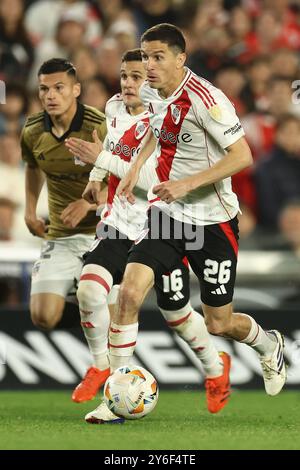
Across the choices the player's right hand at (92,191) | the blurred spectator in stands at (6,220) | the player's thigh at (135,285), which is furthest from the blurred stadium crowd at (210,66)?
the player's thigh at (135,285)

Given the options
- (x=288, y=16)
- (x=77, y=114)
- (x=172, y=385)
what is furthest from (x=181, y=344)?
(x=288, y=16)

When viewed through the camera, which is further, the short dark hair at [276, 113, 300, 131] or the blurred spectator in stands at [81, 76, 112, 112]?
the blurred spectator in stands at [81, 76, 112, 112]

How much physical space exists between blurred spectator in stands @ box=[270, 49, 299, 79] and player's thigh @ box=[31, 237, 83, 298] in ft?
15.0

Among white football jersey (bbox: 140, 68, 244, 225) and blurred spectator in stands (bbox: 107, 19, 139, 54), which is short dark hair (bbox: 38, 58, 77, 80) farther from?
blurred spectator in stands (bbox: 107, 19, 139, 54)

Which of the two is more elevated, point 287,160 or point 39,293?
point 287,160

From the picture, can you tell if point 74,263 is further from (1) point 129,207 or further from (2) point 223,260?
(2) point 223,260

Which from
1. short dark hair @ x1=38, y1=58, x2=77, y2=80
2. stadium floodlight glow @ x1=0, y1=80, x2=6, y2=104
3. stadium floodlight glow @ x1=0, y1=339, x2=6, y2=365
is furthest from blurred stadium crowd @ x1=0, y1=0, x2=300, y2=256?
short dark hair @ x1=38, y1=58, x2=77, y2=80

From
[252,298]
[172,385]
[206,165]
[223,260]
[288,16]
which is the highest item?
[288,16]

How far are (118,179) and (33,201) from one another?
100cm

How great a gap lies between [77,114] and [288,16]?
19.7 feet

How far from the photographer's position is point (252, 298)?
9789 millimetres

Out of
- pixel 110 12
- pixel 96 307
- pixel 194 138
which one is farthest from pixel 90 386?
pixel 110 12

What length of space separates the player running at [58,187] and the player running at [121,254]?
0.94 ft

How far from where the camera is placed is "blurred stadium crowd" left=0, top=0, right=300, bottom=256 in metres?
10.8
